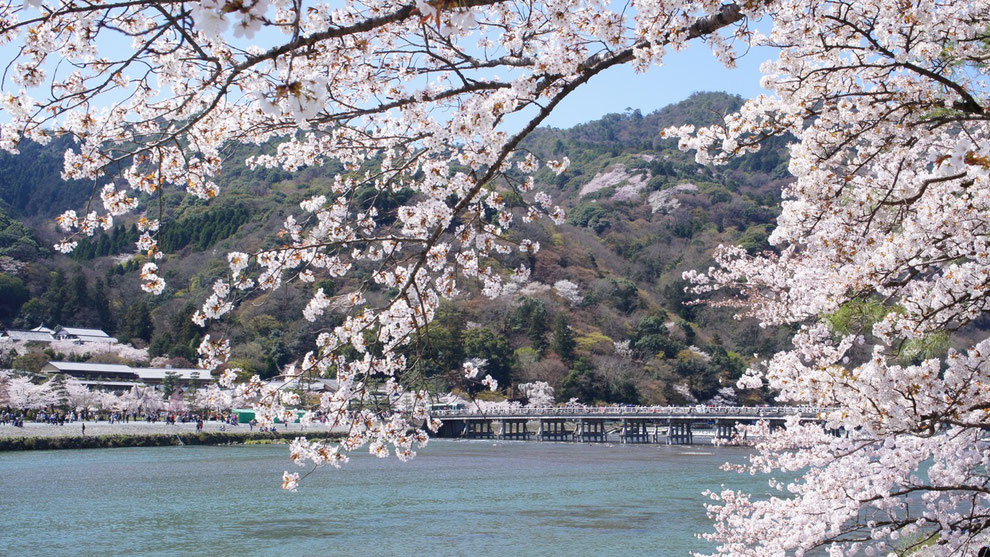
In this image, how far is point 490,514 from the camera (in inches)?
629

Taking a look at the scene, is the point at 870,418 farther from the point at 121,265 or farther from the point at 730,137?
the point at 121,265

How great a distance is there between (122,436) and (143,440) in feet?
2.96

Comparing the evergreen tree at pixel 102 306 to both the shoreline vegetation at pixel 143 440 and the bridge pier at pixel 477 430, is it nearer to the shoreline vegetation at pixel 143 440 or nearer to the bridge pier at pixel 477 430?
the shoreline vegetation at pixel 143 440

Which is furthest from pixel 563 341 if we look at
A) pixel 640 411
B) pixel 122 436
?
pixel 122 436

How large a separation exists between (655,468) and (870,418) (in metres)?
23.1

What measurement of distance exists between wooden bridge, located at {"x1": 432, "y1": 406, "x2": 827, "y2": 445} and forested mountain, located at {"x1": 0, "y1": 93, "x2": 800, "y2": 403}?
7.94 ft

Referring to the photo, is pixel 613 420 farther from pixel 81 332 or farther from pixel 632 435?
pixel 81 332

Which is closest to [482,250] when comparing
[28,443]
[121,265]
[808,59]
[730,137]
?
[730,137]

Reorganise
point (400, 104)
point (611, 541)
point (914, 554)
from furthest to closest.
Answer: point (611, 541) < point (914, 554) < point (400, 104)

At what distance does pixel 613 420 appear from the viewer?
4259 centimetres

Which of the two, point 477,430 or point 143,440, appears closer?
point 143,440

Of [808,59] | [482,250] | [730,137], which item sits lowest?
[482,250]

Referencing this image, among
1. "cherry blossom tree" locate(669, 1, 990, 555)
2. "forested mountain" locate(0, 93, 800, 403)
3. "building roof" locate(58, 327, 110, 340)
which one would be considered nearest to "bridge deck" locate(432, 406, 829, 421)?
"forested mountain" locate(0, 93, 800, 403)

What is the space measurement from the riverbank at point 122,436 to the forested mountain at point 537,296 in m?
3.74
